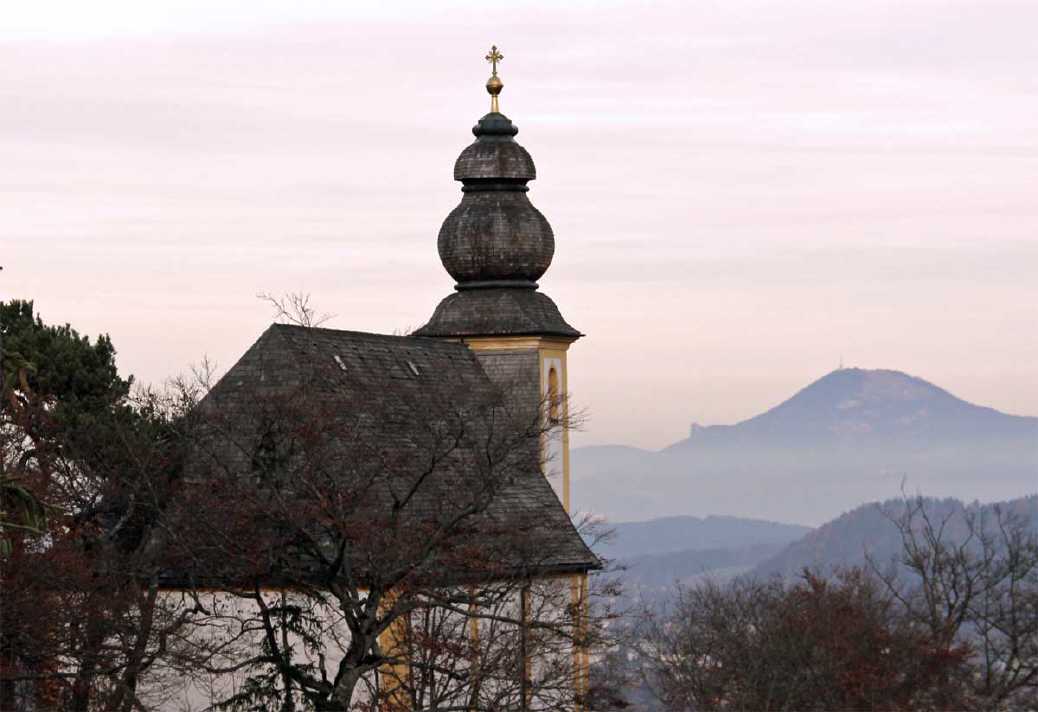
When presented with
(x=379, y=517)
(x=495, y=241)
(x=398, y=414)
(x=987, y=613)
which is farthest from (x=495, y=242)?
(x=379, y=517)

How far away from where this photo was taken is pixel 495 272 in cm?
5744

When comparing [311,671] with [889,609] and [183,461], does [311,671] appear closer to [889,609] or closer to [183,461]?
[183,461]

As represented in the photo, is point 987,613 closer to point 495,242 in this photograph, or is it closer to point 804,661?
point 804,661

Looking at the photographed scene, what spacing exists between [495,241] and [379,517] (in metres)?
18.9

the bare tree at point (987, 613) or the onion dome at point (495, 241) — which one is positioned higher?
the onion dome at point (495, 241)

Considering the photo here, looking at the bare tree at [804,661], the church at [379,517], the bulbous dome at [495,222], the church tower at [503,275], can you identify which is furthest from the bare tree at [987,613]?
the bulbous dome at [495,222]

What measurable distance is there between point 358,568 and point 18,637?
5253 millimetres

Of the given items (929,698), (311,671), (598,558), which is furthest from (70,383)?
(929,698)

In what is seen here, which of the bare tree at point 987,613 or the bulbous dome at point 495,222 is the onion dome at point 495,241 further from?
the bare tree at point 987,613

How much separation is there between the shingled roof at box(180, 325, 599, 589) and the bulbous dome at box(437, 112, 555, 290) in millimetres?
2317

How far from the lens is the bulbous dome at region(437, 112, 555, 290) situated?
5725 cm

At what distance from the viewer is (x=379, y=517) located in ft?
128

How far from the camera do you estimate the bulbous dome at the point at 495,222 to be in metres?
57.2

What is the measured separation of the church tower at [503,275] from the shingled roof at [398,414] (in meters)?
1.01
